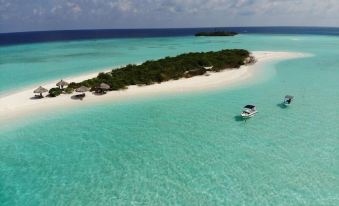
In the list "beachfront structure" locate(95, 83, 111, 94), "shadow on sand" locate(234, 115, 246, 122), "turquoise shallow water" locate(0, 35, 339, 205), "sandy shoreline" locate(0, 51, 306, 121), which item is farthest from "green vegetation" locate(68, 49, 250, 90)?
"shadow on sand" locate(234, 115, 246, 122)

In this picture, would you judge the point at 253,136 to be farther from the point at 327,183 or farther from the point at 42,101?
the point at 42,101

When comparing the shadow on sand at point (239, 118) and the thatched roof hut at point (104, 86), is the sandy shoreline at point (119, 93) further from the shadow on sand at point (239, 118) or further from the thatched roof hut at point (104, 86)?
the shadow on sand at point (239, 118)

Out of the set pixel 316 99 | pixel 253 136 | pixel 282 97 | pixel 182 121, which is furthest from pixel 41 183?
pixel 316 99

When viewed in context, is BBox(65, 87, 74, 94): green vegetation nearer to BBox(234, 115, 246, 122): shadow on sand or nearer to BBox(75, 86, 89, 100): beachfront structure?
BBox(75, 86, 89, 100): beachfront structure

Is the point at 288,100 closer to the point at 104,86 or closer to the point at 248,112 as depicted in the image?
the point at 248,112

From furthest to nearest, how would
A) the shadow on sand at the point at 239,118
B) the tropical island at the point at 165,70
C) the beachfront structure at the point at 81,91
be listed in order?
the tropical island at the point at 165,70 → the beachfront structure at the point at 81,91 → the shadow on sand at the point at 239,118

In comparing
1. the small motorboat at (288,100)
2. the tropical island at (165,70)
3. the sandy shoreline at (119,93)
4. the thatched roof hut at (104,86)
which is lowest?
the small motorboat at (288,100)

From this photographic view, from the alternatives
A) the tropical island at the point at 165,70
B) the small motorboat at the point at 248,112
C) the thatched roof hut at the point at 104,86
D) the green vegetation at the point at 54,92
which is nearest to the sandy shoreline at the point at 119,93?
the green vegetation at the point at 54,92
